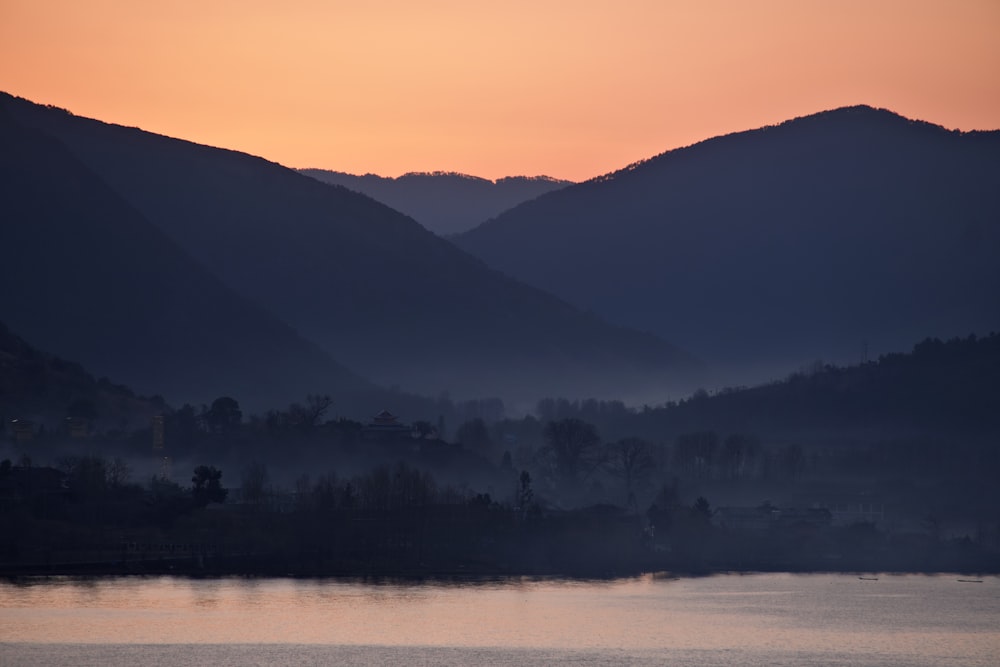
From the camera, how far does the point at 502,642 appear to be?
93.7 metres

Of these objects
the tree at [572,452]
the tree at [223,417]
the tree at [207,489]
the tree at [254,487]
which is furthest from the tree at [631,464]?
the tree at [207,489]

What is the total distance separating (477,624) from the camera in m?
99.6

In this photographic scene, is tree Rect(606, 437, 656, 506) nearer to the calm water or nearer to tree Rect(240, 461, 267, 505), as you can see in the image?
tree Rect(240, 461, 267, 505)

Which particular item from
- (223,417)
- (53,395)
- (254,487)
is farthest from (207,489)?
(53,395)

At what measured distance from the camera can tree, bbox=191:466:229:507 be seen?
131 meters

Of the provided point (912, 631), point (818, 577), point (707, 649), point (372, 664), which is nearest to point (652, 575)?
point (818, 577)

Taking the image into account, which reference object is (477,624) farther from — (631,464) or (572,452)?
(572,452)

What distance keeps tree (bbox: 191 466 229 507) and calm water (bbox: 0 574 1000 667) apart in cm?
1465

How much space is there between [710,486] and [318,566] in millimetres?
71635

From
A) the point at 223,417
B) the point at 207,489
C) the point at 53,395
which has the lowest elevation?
the point at 207,489

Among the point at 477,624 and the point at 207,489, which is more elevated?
the point at 207,489

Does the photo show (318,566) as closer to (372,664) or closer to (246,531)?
(246,531)

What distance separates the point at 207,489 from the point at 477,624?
3698cm

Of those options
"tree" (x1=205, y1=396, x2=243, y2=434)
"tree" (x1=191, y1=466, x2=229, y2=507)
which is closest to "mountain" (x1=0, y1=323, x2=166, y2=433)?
"tree" (x1=205, y1=396, x2=243, y2=434)
